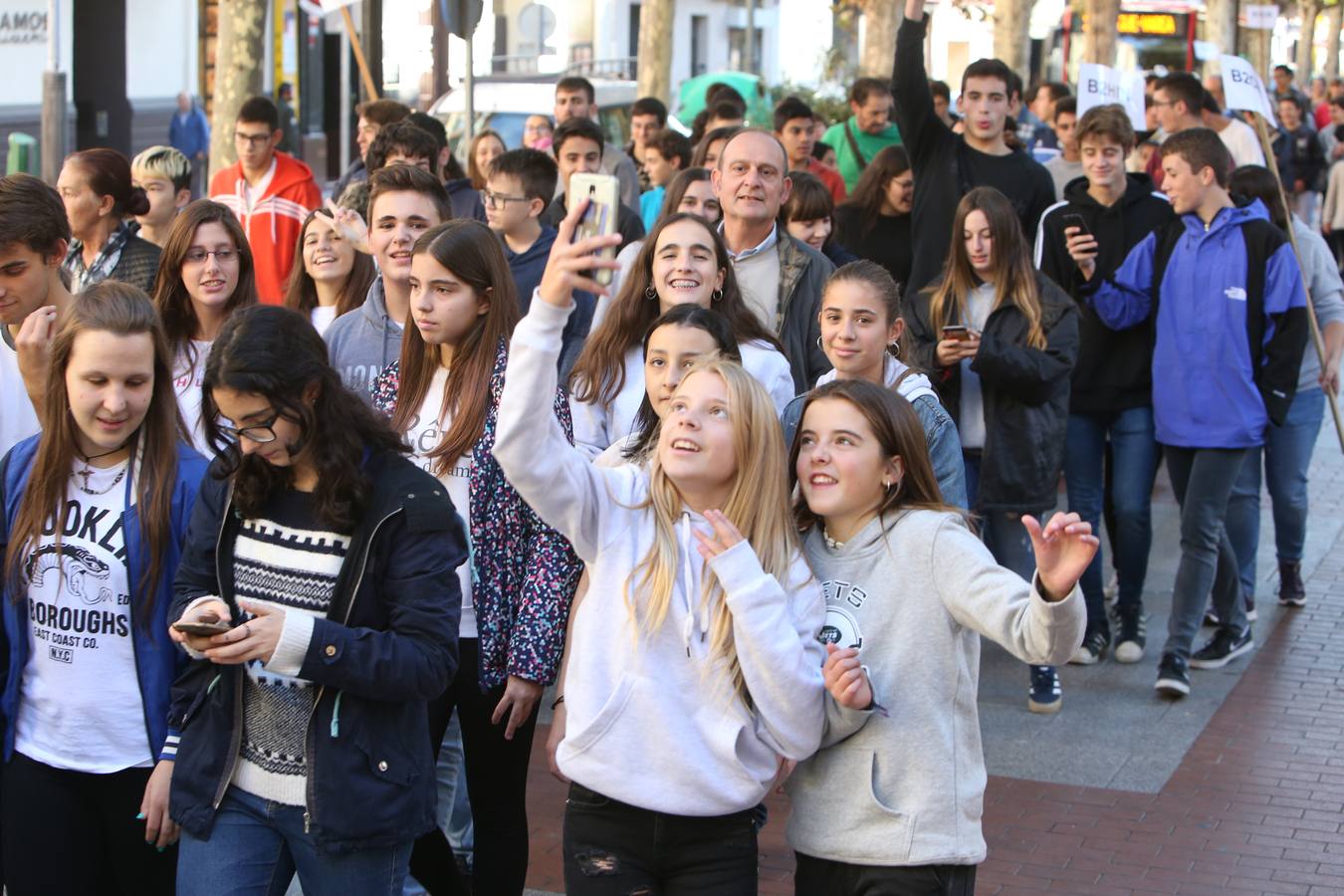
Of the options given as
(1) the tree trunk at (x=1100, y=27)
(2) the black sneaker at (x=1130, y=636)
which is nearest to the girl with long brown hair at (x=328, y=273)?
(2) the black sneaker at (x=1130, y=636)

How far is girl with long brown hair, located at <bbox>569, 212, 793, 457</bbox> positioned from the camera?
5102mm

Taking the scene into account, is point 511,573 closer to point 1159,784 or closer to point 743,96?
point 1159,784

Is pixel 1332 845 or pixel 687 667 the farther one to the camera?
pixel 1332 845

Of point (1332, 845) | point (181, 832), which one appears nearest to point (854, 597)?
point (181, 832)

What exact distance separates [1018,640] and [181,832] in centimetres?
171

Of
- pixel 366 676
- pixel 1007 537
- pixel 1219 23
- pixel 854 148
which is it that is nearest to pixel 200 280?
pixel 366 676

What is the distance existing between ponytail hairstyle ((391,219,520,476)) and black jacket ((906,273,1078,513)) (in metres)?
2.62

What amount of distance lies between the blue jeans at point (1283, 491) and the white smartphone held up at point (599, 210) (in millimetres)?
5035

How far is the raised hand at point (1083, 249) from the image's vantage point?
750 centimetres

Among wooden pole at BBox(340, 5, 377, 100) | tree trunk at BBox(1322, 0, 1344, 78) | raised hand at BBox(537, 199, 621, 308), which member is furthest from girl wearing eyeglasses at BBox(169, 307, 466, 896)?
tree trunk at BBox(1322, 0, 1344, 78)

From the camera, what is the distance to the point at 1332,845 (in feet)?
18.3

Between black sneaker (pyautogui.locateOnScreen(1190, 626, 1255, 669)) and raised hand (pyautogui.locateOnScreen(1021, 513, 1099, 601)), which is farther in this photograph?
black sneaker (pyautogui.locateOnScreen(1190, 626, 1255, 669))

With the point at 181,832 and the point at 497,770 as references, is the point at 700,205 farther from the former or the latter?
the point at 181,832

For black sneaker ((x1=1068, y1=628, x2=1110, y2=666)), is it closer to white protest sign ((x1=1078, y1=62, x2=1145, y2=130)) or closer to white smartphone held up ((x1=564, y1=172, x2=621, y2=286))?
white protest sign ((x1=1078, y1=62, x2=1145, y2=130))
